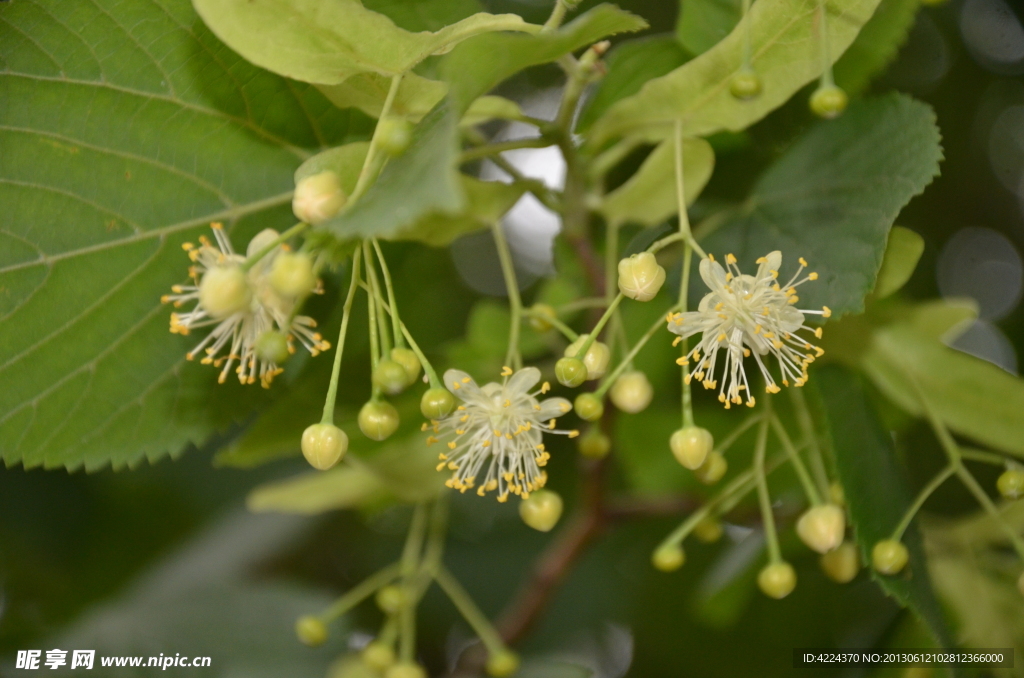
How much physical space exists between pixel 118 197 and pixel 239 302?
313 millimetres

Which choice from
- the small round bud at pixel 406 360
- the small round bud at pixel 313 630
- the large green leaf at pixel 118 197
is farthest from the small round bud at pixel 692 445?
the small round bud at pixel 313 630

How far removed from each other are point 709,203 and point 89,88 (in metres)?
0.75

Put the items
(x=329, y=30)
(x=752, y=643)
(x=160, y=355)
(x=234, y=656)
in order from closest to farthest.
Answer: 1. (x=329, y=30)
2. (x=160, y=355)
3. (x=234, y=656)
4. (x=752, y=643)

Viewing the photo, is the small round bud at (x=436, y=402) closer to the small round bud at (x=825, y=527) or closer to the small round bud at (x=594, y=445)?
the small round bud at (x=594, y=445)

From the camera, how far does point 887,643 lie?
1064 mm

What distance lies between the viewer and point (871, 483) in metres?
0.84

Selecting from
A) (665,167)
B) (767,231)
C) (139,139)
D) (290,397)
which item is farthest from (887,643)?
(139,139)

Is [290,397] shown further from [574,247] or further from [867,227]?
[867,227]

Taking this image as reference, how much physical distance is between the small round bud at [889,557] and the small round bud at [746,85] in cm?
50

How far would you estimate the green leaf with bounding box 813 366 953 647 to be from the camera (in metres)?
0.81

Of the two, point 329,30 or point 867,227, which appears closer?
point 329,30

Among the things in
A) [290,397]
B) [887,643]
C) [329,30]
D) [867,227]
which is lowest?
[887,643]

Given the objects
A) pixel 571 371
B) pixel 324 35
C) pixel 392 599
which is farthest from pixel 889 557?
pixel 324 35

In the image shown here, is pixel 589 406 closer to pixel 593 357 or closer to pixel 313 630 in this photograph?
pixel 593 357
